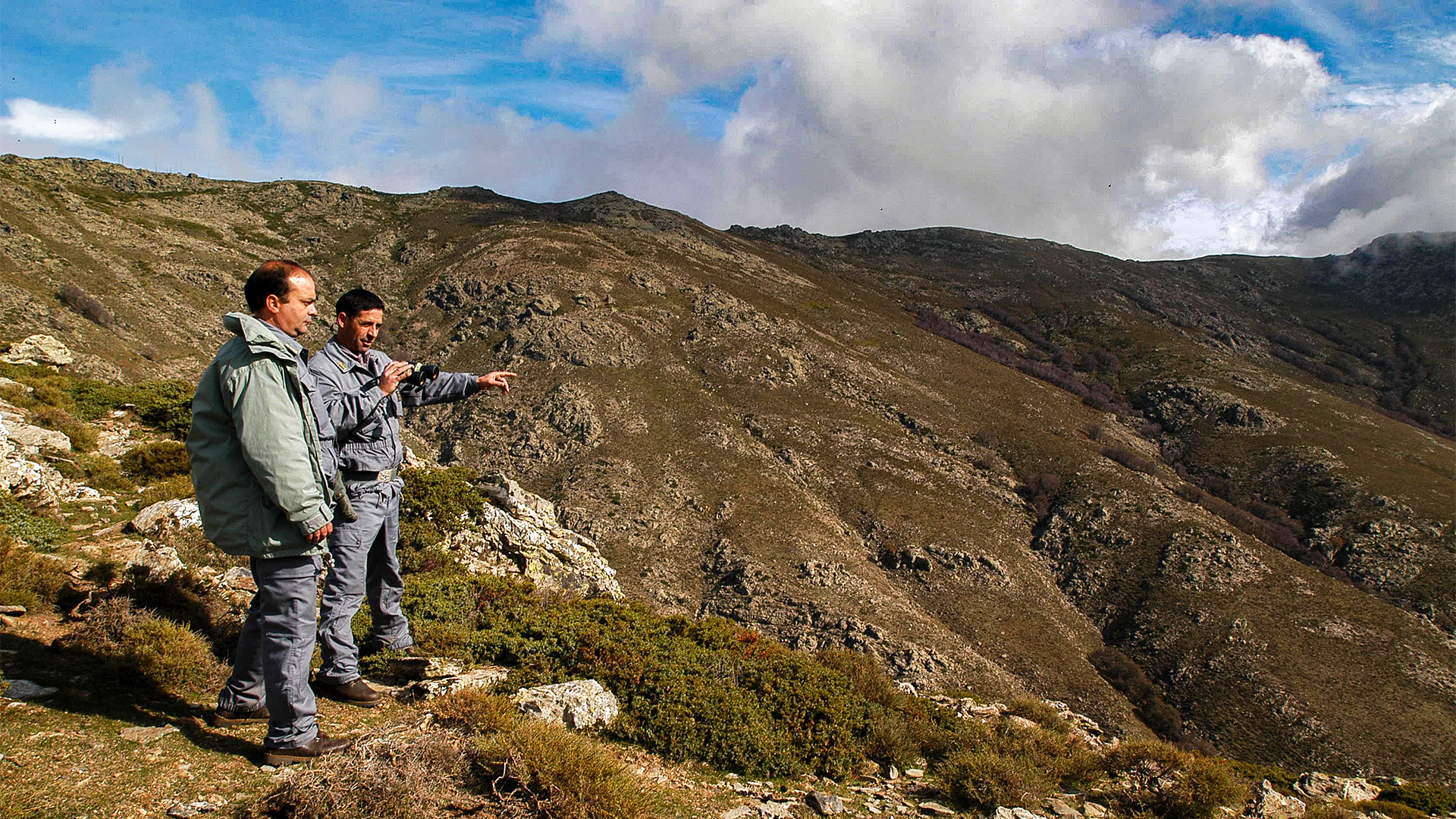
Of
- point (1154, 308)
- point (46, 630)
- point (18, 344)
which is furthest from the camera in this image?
point (1154, 308)

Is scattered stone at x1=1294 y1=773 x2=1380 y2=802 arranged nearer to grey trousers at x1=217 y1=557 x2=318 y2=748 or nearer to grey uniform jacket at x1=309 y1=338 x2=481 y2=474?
grey trousers at x1=217 y1=557 x2=318 y2=748

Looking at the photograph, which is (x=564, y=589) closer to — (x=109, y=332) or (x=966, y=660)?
(x=966, y=660)

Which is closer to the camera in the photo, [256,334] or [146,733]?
[256,334]

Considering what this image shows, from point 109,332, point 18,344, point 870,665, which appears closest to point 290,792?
point 870,665

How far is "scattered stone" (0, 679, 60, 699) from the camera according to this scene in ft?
17.1

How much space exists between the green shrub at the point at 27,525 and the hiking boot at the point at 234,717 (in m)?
6.09

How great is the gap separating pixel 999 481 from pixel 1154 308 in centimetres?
9629

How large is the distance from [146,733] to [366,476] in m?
2.38

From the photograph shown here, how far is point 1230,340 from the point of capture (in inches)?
4951

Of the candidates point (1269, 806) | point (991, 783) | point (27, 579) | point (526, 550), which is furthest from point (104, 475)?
point (1269, 806)

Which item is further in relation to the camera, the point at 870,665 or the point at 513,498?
the point at 513,498

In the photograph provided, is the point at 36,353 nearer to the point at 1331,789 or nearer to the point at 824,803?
the point at 824,803

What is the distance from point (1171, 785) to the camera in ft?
29.2

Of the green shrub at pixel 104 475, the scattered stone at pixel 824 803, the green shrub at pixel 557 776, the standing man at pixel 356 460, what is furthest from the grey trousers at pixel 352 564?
the green shrub at pixel 104 475
